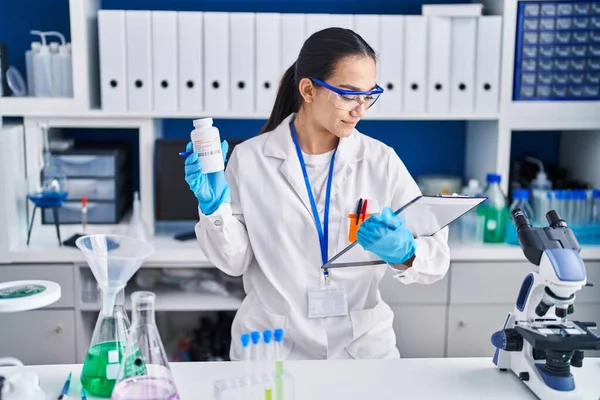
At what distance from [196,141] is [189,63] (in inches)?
48.7

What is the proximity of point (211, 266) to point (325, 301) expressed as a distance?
98 centimetres

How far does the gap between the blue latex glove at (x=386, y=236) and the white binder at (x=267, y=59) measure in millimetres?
1227

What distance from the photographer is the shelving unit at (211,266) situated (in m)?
2.49

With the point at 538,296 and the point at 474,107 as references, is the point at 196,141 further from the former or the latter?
the point at 474,107

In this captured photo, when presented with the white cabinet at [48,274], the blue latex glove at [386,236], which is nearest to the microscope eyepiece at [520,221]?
the blue latex glove at [386,236]

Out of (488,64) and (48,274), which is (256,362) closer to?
(48,274)

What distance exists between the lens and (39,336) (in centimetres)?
249

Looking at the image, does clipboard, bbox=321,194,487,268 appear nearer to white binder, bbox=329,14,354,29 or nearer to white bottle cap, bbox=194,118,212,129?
white bottle cap, bbox=194,118,212,129

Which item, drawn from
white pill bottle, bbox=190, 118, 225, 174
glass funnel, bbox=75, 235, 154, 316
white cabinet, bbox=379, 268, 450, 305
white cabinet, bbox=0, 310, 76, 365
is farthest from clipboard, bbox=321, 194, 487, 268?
white cabinet, bbox=0, 310, 76, 365

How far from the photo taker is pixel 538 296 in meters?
1.37

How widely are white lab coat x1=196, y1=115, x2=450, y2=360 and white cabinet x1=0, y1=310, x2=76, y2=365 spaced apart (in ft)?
3.37

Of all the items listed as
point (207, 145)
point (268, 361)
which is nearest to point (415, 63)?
point (207, 145)

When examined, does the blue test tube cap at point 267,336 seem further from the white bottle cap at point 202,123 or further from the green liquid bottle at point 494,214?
the green liquid bottle at point 494,214

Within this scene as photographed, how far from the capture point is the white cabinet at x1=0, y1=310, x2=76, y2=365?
97.7 inches
